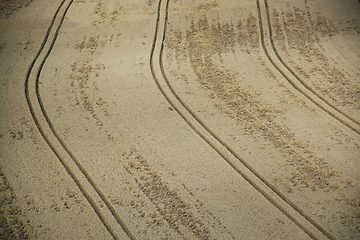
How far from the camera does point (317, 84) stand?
6.37m

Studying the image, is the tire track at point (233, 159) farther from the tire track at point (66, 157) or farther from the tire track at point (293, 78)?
the tire track at point (293, 78)

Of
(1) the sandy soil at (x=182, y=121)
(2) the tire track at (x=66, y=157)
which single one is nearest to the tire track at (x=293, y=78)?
(1) the sandy soil at (x=182, y=121)

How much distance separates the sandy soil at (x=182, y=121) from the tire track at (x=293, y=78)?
1.2 inches

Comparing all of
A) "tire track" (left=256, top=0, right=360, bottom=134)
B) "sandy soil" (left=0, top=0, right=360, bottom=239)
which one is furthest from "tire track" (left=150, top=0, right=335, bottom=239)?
"tire track" (left=256, top=0, right=360, bottom=134)

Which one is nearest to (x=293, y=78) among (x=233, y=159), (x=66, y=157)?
(x=233, y=159)

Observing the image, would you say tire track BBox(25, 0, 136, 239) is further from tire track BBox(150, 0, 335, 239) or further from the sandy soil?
tire track BBox(150, 0, 335, 239)

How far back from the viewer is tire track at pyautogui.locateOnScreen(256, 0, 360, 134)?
5.60 m

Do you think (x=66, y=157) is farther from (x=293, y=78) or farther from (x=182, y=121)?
(x=293, y=78)

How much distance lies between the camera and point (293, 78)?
656cm

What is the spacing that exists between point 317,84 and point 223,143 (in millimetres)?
2744

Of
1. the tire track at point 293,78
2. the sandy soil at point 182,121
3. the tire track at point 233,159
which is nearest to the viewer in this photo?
the tire track at point 233,159

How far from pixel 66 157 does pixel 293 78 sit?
499 centimetres

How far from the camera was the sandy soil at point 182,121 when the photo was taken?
4.15m

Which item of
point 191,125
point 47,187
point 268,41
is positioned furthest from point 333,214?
point 268,41
